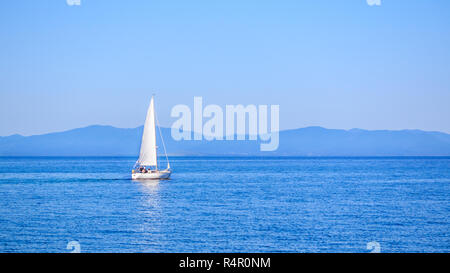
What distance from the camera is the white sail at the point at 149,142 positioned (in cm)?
6241

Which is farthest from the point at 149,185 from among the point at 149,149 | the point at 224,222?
the point at 224,222

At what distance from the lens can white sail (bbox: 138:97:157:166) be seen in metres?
62.4

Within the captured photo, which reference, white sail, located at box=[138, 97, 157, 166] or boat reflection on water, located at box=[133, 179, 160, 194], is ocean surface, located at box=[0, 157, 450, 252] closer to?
boat reflection on water, located at box=[133, 179, 160, 194]

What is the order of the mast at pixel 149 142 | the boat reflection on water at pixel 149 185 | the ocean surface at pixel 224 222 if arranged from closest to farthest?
the ocean surface at pixel 224 222 → the boat reflection on water at pixel 149 185 → the mast at pixel 149 142

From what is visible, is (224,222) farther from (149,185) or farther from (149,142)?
Answer: (149,142)

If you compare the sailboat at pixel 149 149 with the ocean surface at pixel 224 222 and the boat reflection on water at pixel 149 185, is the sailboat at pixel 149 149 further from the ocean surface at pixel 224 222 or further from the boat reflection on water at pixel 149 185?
the ocean surface at pixel 224 222

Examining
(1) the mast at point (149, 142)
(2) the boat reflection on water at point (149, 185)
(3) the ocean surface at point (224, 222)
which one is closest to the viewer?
(3) the ocean surface at point (224, 222)

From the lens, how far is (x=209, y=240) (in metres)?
23.6

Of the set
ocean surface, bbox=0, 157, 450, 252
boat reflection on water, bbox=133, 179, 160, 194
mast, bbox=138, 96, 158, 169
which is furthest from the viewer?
mast, bbox=138, 96, 158, 169

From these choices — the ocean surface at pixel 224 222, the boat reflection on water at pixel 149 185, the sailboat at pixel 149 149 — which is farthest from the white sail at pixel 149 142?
the ocean surface at pixel 224 222

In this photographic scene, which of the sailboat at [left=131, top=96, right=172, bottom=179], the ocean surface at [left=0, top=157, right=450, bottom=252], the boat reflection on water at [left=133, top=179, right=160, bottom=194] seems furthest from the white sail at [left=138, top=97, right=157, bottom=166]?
the ocean surface at [left=0, top=157, right=450, bottom=252]
